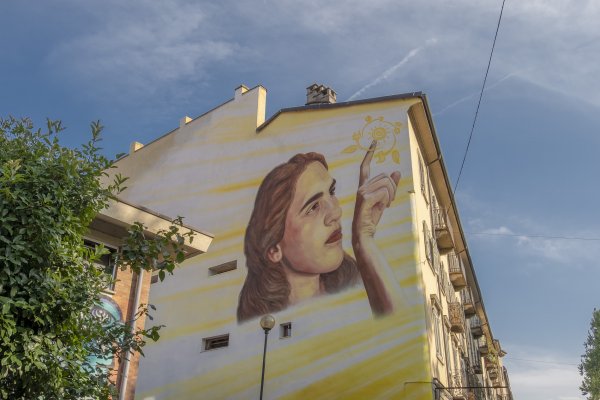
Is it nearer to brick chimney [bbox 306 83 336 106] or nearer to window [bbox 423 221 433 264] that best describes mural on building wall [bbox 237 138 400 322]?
window [bbox 423 221 433 264]

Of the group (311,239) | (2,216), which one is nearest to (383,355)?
(311,239)

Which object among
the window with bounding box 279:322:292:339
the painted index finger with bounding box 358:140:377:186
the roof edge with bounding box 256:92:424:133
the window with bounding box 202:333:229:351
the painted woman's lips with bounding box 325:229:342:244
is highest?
the roof edge with bounding box 256:92:424:133

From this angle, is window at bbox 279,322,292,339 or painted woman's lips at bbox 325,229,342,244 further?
painted woman's lips at bbox 325,229,342,244

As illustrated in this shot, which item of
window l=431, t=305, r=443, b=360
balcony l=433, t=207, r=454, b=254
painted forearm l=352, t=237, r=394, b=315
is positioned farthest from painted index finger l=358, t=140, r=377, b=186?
window l=431, t=305, r=443, b=360

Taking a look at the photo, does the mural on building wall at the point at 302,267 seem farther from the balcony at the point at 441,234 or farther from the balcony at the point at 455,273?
the balcony at the point at 455,273

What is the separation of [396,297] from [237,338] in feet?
21.5

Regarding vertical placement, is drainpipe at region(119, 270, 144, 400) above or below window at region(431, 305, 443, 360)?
below

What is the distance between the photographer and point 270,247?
2439 centimetres

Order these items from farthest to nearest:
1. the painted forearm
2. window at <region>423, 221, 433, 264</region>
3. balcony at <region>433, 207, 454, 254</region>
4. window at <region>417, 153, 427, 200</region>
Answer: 1. balcony at <region>433, 207, 454, 254</region>
2. window at <region>417, 153, 427, 200</region>
3. window at <region>423, 221, 433, 264</region>
4. the painted forearm

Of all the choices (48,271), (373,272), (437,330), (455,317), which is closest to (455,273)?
(455,317)

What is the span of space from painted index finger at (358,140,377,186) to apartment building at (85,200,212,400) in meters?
11.9

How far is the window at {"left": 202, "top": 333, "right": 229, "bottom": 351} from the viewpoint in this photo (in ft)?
78.9

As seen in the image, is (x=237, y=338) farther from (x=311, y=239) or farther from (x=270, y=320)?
(x=270, y=320)

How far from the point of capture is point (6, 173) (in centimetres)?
652
